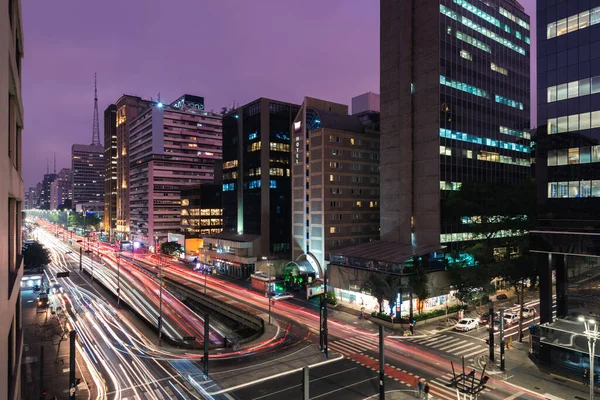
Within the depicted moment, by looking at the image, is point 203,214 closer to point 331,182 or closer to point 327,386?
point 331,182

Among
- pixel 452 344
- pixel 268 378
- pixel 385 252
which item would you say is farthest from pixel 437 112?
pixel 268 378

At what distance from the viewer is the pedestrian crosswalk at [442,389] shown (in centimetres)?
3212

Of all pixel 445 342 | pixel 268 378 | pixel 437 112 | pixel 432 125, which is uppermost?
pixel 437 112

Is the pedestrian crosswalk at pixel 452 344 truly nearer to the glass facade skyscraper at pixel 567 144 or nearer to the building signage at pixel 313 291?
the glass facade skyscraper at pixel 567 144

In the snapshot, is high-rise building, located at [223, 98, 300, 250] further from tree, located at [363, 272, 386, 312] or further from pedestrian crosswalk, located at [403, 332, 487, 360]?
pedestrian crosswalk, located at [403, 332, 487, 360]

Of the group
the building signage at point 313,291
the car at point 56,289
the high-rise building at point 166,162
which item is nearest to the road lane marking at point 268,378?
the building signage at point 313,291

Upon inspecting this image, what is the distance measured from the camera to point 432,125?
6656 cm

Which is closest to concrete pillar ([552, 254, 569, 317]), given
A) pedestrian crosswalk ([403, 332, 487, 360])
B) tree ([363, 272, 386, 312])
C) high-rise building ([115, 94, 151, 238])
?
pedestrian crosswalk ([403, 332, 487, 360])

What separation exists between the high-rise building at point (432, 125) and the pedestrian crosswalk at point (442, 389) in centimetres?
2448

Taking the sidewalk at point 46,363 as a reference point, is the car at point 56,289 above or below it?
below

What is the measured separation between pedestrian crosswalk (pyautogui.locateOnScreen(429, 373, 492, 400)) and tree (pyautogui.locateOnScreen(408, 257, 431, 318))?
19742 mm

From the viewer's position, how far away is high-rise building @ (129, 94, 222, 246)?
6161 inches

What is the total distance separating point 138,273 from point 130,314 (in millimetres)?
37020

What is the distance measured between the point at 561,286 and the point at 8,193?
51890 mm
